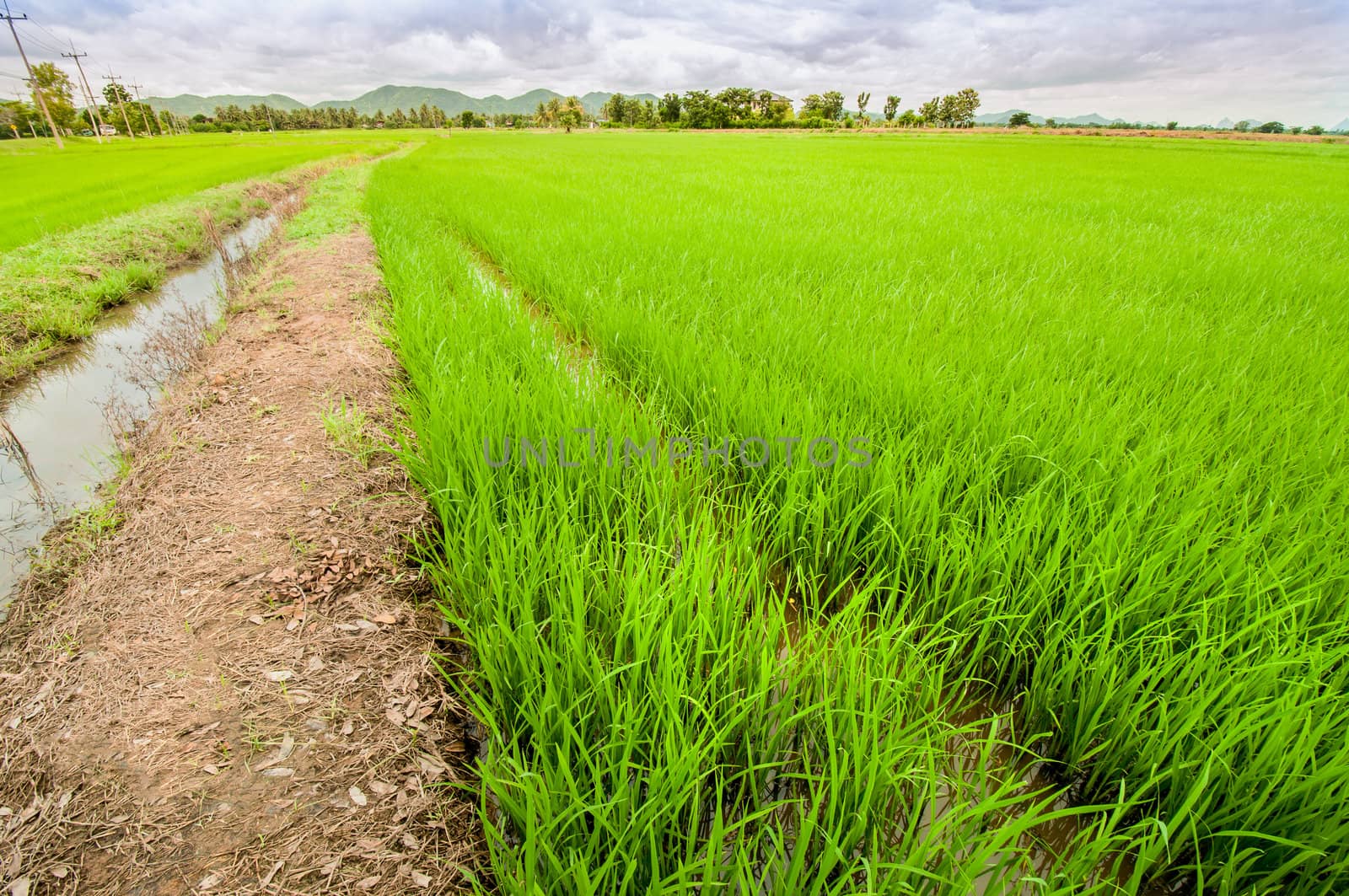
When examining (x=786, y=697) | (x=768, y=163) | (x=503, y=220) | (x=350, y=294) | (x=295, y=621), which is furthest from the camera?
(x=768, y=163)

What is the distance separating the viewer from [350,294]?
4.32m

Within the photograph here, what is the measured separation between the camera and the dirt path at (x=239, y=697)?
0.98 m

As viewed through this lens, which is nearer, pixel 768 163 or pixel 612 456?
pixel 612 456

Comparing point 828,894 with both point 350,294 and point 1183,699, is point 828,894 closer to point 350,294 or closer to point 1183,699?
point 1183,699

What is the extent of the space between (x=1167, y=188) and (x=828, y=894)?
11759 millimetres

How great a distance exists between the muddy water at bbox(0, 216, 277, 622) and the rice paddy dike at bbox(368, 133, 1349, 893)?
1.47 meters

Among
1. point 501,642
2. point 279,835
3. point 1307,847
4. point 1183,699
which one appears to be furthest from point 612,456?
point 1307,847

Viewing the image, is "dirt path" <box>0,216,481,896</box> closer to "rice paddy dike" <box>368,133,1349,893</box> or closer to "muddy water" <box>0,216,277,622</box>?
"rice paddy dike" <box>368,133,1349,893</box>

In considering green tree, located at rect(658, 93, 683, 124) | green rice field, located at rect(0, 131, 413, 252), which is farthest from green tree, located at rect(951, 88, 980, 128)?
green rice field, located at rect(0, 131, 413, 252)

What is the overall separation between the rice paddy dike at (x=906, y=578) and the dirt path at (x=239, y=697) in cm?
18

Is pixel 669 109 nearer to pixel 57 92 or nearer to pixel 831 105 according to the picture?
pixel 831 105

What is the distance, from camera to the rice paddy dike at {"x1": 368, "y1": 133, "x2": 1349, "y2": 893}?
98 cm

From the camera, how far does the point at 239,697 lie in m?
1.26

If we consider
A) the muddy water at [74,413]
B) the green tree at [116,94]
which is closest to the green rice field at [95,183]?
the muddy water at [74,413]
